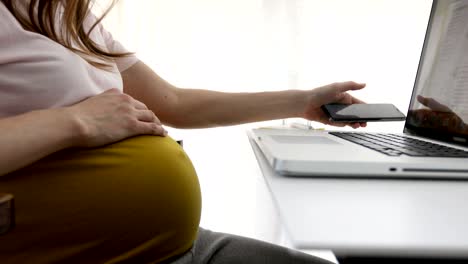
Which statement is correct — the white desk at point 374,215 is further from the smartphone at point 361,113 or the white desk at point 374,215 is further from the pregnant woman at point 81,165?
the smartphone at point 361,113

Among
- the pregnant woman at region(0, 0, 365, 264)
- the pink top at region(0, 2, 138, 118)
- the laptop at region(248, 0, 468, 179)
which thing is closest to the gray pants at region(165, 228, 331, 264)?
the pregnant woman at region(0, 0, 365, 264)

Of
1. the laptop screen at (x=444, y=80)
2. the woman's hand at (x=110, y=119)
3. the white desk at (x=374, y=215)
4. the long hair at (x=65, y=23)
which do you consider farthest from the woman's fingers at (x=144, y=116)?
the laptop screen at (x=444, y=80)

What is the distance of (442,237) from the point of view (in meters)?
0.27

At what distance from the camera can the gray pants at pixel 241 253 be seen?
60 centimetres

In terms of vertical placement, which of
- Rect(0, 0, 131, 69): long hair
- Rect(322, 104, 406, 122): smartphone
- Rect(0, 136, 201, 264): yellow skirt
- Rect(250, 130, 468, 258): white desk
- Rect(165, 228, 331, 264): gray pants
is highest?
Rect(0, 0, 131, 69): long hair

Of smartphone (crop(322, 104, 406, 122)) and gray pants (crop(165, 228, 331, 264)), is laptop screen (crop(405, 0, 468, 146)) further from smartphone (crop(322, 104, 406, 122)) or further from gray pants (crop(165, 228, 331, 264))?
gray pants (crop(165, 228, 331, 264))

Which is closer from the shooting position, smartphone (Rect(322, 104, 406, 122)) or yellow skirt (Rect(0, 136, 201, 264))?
yellow skirt (Rect(0, 136, 201, 264))

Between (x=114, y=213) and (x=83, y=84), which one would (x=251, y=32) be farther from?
(x=114, y=213)

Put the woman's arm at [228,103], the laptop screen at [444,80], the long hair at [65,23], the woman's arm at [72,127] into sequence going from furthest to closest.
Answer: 1. the woman's arm at [228,103]
2. the laptop screen at [444,80]
3. the long hair at [65,23]
4. the woman's arm at [72,127]

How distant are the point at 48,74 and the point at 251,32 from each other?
3.06 ft

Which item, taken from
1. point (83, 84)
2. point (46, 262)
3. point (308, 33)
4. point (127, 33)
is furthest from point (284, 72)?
point (46, 262)

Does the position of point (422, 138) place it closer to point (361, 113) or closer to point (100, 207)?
point (361, 113)

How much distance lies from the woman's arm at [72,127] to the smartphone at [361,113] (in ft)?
1.49

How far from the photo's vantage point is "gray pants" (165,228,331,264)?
1.96 ft
